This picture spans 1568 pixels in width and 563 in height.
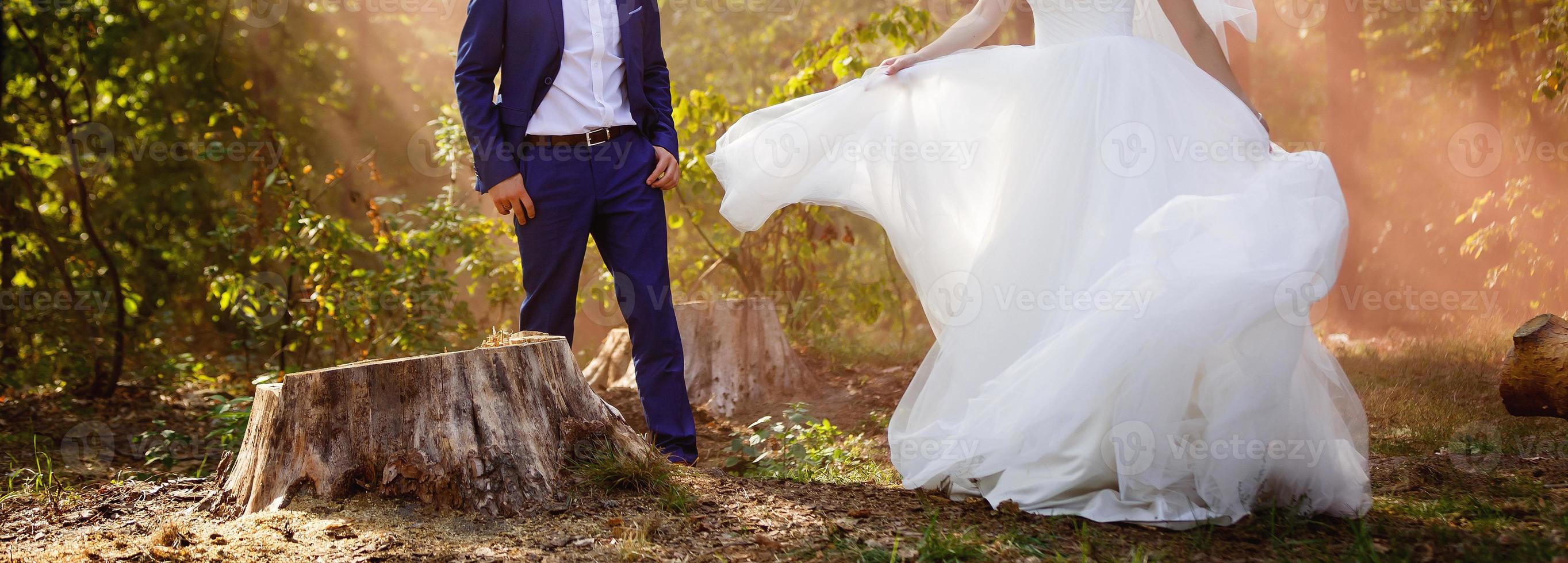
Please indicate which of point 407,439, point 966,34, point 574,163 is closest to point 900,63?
point 966,34

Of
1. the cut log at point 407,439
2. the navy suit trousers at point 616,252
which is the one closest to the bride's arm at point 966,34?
the navy suit trousers at point 616,252

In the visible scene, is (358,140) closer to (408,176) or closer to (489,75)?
(408,176)

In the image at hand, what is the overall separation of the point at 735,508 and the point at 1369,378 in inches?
156

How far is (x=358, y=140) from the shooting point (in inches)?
358

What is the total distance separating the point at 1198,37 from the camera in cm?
299

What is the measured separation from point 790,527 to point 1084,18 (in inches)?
69.8

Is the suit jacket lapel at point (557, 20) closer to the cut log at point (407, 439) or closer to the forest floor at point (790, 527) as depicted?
the cut log at point (407, 439)

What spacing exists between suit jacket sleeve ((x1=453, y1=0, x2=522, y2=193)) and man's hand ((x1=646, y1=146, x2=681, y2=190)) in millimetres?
435

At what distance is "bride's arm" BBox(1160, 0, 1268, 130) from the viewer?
2.97m

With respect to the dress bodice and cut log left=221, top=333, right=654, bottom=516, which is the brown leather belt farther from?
the dress bodice

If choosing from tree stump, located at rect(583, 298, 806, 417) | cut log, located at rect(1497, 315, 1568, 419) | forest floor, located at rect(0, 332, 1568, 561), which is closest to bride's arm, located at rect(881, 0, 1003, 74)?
forest floor, located at rect(0, 332, 1568, 561)

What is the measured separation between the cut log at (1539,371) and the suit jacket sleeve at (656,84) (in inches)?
121

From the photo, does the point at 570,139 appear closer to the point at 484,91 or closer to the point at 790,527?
the point at 484,91

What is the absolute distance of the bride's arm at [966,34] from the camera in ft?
Answer: 10.5
